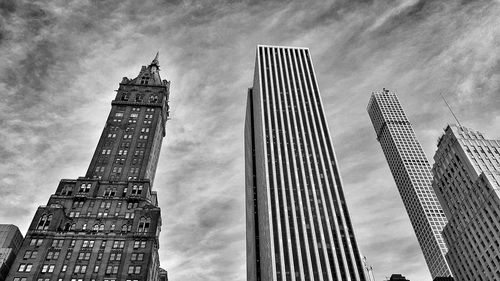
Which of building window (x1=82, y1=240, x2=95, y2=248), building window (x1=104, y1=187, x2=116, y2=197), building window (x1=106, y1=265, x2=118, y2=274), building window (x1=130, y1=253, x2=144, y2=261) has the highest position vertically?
building window (x1=104, y1=187, x2=116, y2=197)

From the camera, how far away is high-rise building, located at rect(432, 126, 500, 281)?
347 ft

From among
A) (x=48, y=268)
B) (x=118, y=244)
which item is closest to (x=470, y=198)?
(x=118, y=244)

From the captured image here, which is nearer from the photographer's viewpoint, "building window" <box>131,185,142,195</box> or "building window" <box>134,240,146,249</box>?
"building window" <box>134,240,146,249</box>

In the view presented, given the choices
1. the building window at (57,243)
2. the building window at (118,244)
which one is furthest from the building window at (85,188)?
the building window at (118,244)

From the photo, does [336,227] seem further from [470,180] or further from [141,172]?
[141,172]

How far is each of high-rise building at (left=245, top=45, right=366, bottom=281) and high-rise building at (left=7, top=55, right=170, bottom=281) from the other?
1630 inches

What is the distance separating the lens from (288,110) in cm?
16488

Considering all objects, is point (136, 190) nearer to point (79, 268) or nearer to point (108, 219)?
point (108, 219)

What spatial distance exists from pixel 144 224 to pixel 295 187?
55099mm

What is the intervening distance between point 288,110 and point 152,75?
6856 centimetres

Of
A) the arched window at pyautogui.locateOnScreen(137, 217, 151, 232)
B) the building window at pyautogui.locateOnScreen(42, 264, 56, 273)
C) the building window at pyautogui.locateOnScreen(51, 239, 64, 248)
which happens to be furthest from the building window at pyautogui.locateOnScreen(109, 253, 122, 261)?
the building window at pyautogui.locateOnScreen(51, 239, 64, 248)

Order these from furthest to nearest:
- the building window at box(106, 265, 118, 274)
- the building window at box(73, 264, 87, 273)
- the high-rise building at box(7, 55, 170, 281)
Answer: the high-rise building at box(7, 55, 170, 281) → the building window at box(106, 265, 118, 274) → the building window at box(73, 264, 87, 273)

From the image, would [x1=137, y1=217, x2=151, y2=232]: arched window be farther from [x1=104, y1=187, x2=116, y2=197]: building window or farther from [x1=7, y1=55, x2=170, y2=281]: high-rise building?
[x1=104, y1=187, x2=116, y2=197]: building window

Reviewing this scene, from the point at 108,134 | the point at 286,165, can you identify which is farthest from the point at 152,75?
the point at 286,165
